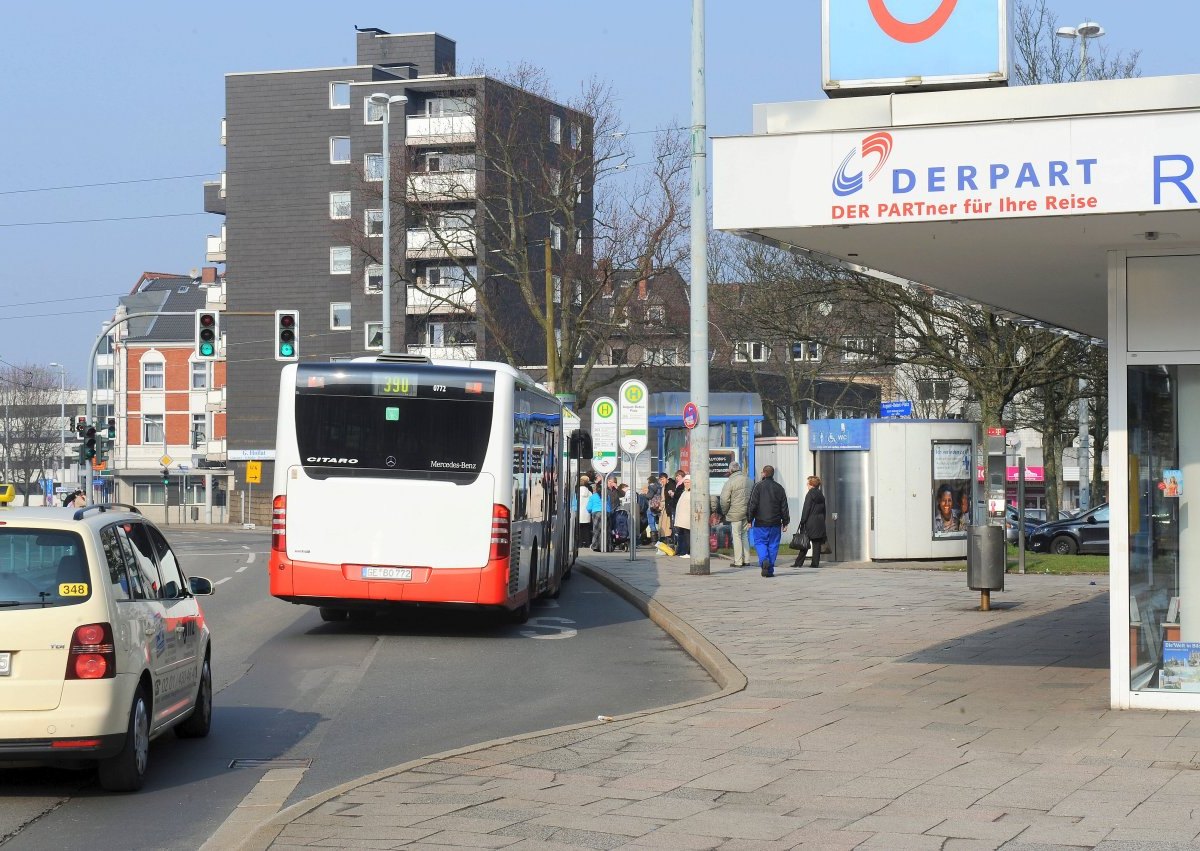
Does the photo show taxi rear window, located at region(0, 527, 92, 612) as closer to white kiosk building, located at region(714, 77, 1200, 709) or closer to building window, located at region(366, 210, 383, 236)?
white kiosk building, located at region(714, 77, 1200, 709)

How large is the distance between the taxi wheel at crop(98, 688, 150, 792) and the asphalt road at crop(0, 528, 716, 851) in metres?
0.09

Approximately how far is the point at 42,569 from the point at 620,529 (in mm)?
29410

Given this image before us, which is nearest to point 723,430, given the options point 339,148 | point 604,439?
point 604,439

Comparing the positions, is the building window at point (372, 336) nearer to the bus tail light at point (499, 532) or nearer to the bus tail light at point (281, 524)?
A: the bus tail light at point (281, 524)

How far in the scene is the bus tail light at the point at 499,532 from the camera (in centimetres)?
1639

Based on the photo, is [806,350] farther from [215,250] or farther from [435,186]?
[215,250]

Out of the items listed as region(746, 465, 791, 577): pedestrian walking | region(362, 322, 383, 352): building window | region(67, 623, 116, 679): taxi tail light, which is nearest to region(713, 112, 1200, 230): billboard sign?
region(67, 623, 116, 679): taxi tail light

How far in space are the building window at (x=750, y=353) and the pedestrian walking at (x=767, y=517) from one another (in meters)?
26.8

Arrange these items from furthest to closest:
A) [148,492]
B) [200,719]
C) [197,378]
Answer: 1. [197,378]
2. [148,492]
3. [200,719]

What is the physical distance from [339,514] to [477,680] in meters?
3.43

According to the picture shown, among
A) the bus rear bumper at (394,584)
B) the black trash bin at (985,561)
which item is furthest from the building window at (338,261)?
the bus rear bumper at (394,584)

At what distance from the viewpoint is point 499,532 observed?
16.4 meters

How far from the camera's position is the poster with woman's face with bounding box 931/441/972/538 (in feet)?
98.6

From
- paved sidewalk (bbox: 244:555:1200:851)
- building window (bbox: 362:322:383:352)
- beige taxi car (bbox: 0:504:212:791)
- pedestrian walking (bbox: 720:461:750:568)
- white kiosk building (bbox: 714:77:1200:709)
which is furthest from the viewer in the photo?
building window (bbox: 362:322:383:352)
